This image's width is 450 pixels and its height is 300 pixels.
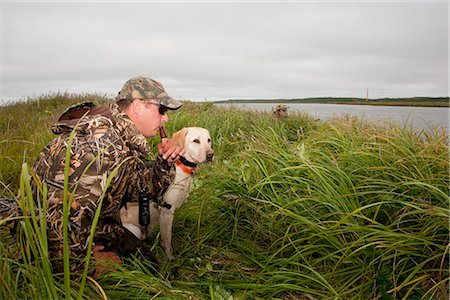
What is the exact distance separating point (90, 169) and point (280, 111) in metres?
8.26

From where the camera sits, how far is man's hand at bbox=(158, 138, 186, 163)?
3.68 metres

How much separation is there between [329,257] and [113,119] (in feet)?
7.21

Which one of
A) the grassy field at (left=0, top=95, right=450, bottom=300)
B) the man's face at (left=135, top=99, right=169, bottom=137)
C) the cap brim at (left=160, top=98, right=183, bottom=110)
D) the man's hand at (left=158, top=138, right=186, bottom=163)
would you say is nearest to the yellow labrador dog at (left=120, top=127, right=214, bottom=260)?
the man's hand at (left=158, top=138, right=186, bottom=163)

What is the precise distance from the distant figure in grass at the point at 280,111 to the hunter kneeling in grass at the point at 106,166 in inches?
260

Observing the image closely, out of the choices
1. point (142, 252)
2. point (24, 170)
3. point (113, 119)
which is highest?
point (113, 119)

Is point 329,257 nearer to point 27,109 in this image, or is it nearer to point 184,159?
point 184,159

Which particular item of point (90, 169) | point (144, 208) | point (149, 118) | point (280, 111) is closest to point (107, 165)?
point (90, 169)

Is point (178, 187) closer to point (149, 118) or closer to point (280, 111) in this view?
point (149, 118)

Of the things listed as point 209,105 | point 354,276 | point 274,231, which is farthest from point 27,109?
point 354,276

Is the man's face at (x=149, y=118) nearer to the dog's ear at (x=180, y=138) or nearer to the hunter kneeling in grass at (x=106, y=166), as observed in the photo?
the hunter kneeling in grass at (x=106, y=166)

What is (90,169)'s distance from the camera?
2473 mm

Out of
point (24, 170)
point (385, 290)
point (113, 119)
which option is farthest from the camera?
point (113, 119)

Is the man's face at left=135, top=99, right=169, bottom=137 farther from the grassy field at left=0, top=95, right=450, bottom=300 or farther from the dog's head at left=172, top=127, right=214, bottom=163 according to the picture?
the grassy field at left=0, top=95, right=450, bottom=300

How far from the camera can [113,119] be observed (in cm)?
298
